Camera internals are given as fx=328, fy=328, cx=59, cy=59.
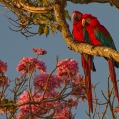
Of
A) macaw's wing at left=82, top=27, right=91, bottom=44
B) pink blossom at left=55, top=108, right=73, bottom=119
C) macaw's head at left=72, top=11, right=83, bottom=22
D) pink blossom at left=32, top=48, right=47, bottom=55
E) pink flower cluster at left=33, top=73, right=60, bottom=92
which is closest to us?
macaw's wing at left=82, top=27, right=91, bottom=44

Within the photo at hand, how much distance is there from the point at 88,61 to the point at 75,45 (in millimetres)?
1058

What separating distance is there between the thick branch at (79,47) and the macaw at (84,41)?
23.5 inches

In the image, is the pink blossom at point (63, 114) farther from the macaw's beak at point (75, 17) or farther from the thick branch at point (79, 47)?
the thick branch at point (79, 47)

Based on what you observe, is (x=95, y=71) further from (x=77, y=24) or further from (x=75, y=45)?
(x=75, y=45)

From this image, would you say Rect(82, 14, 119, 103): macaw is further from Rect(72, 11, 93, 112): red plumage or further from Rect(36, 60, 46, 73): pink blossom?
Rect(36, 60, 46, 73): pink blossom

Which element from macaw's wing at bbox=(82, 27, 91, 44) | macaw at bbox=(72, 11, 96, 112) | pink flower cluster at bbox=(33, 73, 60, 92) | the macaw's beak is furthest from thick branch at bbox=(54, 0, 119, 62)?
pink flower cluster at bbox=(33, 73, 60, 92)

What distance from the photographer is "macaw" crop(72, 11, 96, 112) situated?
13.1 ft

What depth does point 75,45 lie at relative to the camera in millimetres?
3271

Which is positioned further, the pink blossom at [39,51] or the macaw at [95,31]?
the pink blossom at [39,51]

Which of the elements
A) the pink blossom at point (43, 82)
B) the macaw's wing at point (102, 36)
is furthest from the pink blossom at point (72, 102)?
the macaw's wing at point (102, 36)

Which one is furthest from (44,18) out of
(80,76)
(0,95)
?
(80,76)

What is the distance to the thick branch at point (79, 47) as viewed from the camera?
2.90 m

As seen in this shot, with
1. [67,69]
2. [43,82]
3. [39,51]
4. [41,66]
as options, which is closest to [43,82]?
[43,82]

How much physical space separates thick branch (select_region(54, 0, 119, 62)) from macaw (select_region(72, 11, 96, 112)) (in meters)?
0.60
